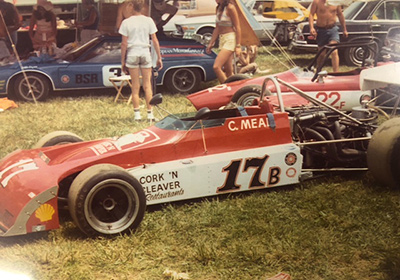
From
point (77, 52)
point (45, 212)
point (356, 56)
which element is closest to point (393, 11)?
point (356, 56)

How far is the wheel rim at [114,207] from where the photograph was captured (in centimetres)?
475

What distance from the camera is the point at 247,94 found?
8312mm

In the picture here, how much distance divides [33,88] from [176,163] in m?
6.03

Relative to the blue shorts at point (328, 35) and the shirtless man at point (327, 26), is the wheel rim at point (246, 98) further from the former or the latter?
the blue shorts at point (328, 35)

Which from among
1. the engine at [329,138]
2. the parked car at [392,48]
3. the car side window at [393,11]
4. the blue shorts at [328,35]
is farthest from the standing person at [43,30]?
the car side window at [393,11]

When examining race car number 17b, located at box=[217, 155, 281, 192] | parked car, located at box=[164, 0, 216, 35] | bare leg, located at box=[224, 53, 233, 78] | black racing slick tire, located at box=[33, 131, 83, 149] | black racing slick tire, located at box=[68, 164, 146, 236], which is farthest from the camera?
parked car, located at box=[164, 0, 216, 35]

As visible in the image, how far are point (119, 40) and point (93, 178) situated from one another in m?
6.68

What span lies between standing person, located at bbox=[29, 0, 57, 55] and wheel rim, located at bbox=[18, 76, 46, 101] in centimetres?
114

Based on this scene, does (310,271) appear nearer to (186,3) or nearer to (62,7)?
(62,7)

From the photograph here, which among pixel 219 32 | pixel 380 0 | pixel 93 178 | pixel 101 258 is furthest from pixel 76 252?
pixel 380 0

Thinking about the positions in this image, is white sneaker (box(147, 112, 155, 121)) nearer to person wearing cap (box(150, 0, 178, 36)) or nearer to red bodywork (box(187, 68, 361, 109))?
red bodywork (box(187, 68, 361, 109))

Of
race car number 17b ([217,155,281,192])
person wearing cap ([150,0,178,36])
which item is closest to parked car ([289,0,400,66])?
person wearing cap ([150,0,178,36])

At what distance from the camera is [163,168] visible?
5234 millimetres

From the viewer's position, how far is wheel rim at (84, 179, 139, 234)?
475 centimetres
